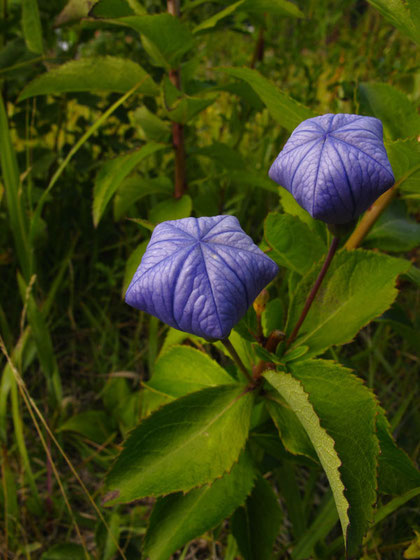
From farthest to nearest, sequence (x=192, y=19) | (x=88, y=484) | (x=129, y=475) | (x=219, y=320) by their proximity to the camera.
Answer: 1. (x=192, y=19)
2. (x=88, y=484)
3. (x=129, y=475)
4. (x=219, y=320)

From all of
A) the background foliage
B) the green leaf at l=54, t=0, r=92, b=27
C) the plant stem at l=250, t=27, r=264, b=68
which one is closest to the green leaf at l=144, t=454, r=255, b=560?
the background foliage

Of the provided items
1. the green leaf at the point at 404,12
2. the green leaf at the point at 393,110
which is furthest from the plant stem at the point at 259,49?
the green leaf at the point at 404,12

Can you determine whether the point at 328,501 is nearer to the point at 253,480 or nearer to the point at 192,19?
the point at 253,480

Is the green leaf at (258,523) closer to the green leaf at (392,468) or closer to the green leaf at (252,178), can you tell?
the green leaf at (392,468)

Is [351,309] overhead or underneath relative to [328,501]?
overhead

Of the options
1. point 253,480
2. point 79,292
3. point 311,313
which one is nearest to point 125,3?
point 311,313

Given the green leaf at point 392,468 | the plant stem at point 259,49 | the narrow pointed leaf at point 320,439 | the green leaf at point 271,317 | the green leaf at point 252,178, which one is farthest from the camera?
the plant stem at point 259,49

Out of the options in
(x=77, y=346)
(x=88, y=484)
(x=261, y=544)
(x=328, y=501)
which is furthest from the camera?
(x=77, y=346)
